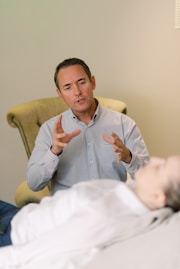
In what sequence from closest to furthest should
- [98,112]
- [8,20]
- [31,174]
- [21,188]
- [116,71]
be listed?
[31,174]
[98,112]
[21,188]
[8,20]
[116,71]

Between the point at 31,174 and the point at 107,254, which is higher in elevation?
the point at 107,254

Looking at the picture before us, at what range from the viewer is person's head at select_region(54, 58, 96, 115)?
5.29 feet

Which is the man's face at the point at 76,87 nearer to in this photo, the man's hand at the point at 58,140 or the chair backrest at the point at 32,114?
the man's hand at the point at 58,140

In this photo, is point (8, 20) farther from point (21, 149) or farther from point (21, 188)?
point (21, 188)

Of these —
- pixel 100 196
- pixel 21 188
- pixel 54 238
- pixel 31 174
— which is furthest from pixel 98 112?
pixel 54 238

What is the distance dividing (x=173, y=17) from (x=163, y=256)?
1942 mm

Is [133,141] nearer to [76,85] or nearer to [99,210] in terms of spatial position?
[76,85]

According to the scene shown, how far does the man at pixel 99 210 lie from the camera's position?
87 cm

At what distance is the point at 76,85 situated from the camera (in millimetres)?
1616

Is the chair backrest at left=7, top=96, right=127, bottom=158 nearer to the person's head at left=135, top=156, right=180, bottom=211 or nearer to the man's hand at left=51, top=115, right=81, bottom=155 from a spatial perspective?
the man's hand at left=51, top=115, right=81, bottom=155

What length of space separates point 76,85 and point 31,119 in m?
0.46

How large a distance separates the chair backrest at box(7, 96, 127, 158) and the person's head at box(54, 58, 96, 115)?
1.24 feet

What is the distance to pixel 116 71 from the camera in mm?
2414

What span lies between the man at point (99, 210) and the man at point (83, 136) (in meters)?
0.61
